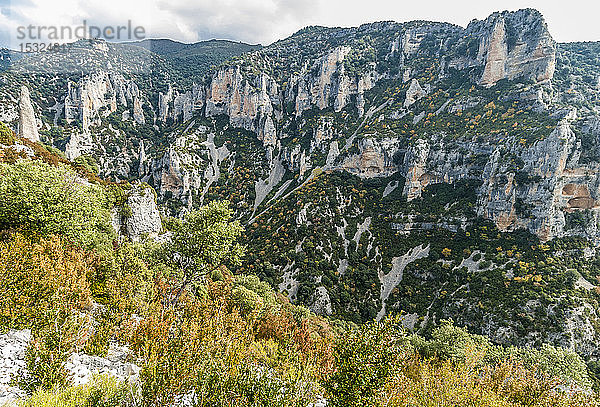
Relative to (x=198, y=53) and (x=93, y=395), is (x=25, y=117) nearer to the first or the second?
(x=93, y=395)

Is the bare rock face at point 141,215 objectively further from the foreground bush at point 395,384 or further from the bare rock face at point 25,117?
the foreground bush at point 395,384

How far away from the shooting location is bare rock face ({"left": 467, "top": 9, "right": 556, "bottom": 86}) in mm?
74562

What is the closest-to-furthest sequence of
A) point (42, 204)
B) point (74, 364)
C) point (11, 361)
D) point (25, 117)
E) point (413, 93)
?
point (11, 361) → point (74, 364) → point (42, 204) → point (25, 117) → point (413, 93)

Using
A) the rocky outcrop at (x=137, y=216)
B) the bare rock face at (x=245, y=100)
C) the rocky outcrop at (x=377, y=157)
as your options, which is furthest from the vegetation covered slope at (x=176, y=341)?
the bare rock face at (x=245, y=100)

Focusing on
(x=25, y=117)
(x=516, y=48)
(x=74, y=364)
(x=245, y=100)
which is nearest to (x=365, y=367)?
(x=74, y=364)

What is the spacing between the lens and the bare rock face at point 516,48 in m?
74.6

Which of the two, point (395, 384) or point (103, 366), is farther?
point (395, 384)

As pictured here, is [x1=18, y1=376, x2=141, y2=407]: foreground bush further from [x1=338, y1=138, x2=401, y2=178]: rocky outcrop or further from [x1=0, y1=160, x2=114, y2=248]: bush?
[x1=338, y1=138, x2=401, y2=178]: rocky outcrop

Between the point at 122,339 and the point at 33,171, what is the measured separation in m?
13.8

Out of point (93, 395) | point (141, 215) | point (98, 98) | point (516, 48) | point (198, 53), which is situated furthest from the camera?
point (198, 53)

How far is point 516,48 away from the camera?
80.8 m

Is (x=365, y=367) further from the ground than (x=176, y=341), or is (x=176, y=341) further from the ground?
(x=176, y=341)

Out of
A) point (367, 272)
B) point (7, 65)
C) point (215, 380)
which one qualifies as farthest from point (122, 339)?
point (7, 65)

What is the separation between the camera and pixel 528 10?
80250 millimetres
